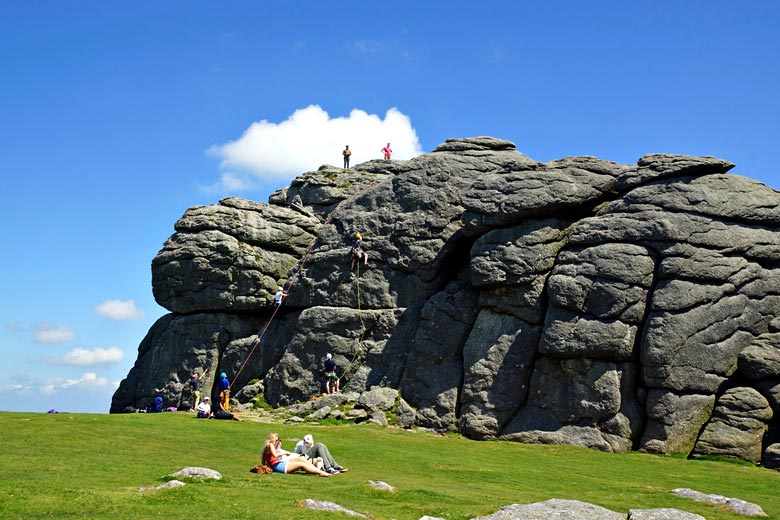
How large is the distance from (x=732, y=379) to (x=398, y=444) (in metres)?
19.9

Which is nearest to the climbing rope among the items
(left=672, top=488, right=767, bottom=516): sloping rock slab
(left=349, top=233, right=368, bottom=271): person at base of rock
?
(left=349, top=233, right=368, bottom=271): person at base of rock

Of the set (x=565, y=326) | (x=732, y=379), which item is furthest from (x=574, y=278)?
(x=732, y=379)

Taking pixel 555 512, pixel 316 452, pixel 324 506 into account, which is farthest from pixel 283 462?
pixel 555 512

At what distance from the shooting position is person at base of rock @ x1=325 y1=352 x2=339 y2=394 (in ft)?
188

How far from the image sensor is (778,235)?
50.0 metres

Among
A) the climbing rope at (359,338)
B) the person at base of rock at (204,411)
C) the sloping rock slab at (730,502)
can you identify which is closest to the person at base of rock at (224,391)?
the person at base of rock at (204,411)

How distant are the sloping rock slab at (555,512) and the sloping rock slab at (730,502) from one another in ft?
22.2

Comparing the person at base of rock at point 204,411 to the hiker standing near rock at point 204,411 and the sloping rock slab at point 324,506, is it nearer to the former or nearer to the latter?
the hiker standing near rock at point 204,411

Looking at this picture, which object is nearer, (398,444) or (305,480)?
(305,480)

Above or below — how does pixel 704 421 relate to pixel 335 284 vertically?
below

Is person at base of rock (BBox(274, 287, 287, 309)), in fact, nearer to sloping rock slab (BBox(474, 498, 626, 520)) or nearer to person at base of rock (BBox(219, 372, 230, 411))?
person at base of rock (BBox(219, 372, 230, 411))

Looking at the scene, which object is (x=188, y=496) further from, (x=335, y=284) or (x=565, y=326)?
(x=335, y=284)

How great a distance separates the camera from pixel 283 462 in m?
31.2

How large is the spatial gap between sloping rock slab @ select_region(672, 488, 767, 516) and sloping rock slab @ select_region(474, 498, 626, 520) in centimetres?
677
